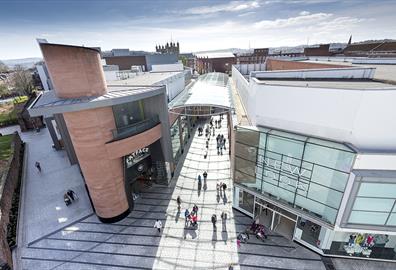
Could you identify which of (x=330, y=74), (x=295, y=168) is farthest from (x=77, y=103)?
(x=330, y=74)

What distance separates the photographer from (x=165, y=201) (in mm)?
16656

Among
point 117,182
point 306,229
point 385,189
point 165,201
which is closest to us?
point 385,189

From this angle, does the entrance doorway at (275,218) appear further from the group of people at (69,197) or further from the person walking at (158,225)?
the group of people at (69,197)

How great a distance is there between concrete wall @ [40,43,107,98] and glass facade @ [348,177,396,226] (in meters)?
14.7

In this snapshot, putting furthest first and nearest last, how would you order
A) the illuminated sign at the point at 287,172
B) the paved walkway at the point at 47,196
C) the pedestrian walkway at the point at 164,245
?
the paved walkway at the point at 47,196 → the pedestrian walkway at the point at 164,245 → the illuminated sign at the point at 287,172

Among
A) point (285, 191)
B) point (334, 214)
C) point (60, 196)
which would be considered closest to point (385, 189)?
point (334, 214)

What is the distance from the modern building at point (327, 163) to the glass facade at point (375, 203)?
4 cm

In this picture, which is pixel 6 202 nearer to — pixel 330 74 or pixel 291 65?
pixel 330 74

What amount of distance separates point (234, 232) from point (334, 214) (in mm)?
6030

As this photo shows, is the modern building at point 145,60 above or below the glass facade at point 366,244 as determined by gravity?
above

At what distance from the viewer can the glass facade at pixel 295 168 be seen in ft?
32.6

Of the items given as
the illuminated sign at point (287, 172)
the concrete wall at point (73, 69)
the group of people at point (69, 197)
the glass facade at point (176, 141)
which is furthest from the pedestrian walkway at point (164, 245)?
the concrete wall at point (73, 69)

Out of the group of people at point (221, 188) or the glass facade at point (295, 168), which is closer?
the glass facade at point (295, 168)

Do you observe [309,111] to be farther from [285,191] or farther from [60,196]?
[60,196]
